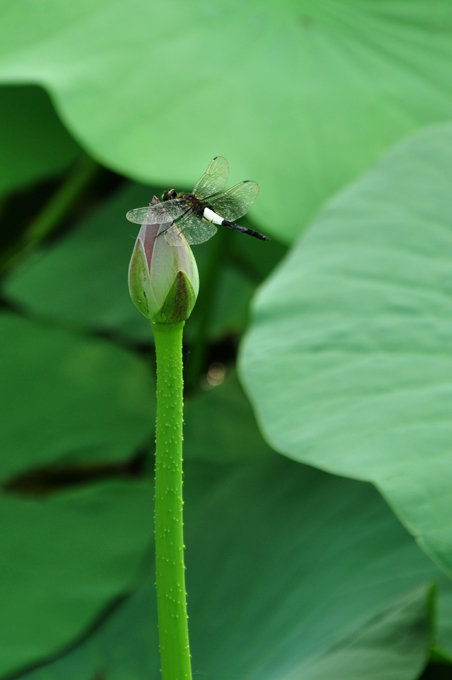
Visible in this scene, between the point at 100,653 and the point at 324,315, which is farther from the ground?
the point at 324,315

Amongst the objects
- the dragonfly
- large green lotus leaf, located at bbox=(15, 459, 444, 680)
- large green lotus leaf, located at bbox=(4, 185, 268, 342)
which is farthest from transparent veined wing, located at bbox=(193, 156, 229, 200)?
large green lotus leaf, located at bbox=(4, 185, 268, 342)

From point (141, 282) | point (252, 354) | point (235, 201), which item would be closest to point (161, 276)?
point (141, 282)

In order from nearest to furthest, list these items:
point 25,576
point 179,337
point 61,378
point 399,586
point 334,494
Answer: point 179,337
point 399,586
point 334,494
point 25,576
point 61,378

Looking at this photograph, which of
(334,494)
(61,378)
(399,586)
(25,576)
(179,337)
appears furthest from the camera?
(61,378)

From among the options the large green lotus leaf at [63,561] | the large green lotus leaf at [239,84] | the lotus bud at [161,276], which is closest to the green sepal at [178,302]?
the lotus bud at [161,276]

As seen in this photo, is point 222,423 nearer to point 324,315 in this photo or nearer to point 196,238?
point 324,315

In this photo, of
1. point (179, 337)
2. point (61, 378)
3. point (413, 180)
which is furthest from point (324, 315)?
point (61, 378)

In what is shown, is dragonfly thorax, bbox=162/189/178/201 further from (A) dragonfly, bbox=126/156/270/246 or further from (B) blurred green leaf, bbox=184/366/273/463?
(B) blurred green leaf, bbox=184/366/273/463
